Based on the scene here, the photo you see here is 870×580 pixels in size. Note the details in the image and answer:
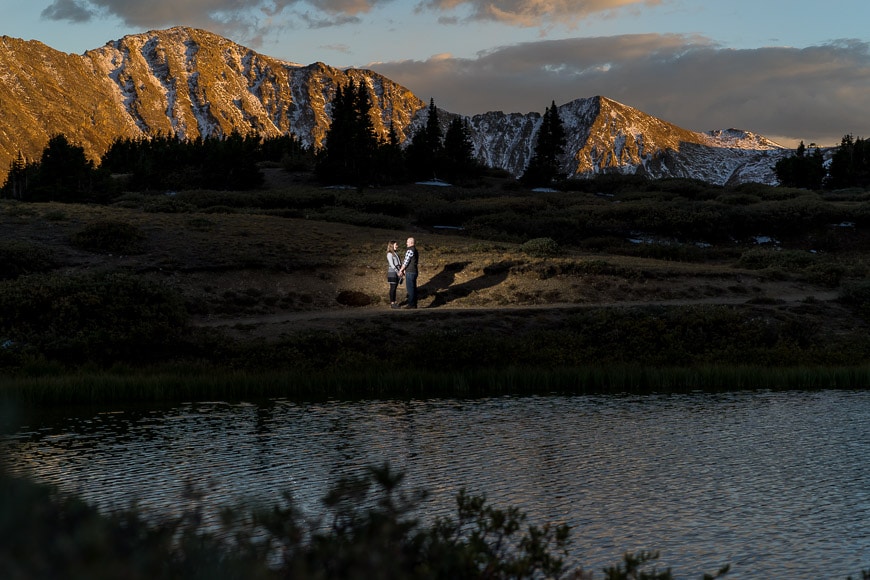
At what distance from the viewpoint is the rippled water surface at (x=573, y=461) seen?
9.34m

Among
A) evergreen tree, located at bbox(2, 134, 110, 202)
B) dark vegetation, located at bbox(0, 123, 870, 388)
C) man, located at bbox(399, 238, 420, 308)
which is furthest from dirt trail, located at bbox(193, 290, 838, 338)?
evergreen tree, located at bbox(2, 134, 110, 202)

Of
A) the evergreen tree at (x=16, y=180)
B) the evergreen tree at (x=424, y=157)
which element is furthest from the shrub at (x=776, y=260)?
the evergreen tree at (x=16, y=180)

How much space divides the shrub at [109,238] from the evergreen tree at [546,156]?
2388 inches

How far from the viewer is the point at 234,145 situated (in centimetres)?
8069

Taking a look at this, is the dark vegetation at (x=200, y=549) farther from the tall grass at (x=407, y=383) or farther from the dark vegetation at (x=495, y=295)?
the dark vegetation at (x=495, y=295)

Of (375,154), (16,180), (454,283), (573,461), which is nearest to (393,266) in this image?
(454,283)

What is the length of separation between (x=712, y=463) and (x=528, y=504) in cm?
357

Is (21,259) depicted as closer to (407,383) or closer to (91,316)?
(91,316)

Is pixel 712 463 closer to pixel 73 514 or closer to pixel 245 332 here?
pixel 73 514

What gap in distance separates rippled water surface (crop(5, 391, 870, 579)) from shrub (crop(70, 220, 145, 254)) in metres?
18.1

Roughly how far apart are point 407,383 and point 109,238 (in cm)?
1931

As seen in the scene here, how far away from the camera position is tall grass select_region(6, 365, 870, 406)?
727 inches

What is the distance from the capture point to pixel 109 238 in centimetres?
3434

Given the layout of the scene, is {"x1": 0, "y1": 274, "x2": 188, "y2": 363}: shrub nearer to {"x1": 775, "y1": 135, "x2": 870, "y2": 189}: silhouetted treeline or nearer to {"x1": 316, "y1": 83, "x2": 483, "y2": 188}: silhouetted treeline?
{"x1": 316, "y1": 83, "x2": 483, "y2": 188}: silhouetted treeline
